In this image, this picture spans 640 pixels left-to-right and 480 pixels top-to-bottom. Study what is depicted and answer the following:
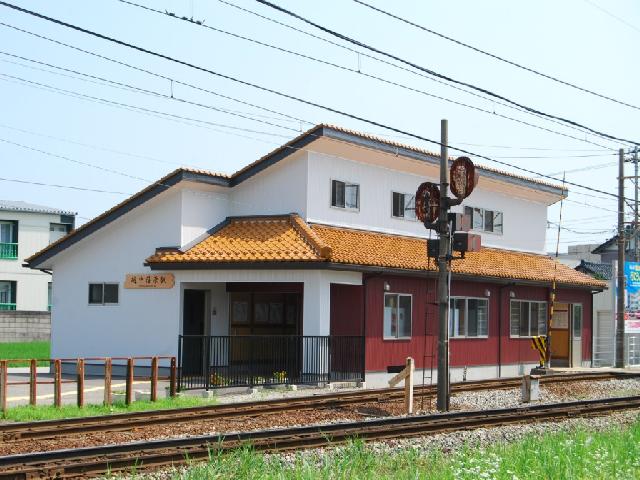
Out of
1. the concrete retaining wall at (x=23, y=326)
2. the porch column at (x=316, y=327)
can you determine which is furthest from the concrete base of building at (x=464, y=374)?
the concrete retaining wall at (x=23, y=326)

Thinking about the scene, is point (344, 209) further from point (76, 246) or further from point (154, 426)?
point (154, 426)

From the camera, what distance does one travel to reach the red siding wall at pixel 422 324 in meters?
28.1

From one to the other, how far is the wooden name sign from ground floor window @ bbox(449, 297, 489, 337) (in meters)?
8.96

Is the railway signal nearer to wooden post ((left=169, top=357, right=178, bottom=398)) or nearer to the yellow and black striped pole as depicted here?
wooden post ((left=169, top=357, right=178, bottom=398))

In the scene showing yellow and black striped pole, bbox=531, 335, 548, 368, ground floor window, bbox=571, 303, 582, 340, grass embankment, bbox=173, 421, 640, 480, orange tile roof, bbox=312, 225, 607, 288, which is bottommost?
grass embankment, bbox=173, 421, 640, 480

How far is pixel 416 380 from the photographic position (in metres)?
28.4

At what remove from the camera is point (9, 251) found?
175 ft

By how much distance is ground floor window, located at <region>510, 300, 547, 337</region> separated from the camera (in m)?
35.4

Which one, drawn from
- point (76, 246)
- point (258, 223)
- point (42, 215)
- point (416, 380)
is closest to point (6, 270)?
point (42, 215)

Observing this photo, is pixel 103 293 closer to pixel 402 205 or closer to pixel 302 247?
pixel 302 247

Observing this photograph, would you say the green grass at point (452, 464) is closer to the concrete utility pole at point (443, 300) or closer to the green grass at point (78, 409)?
the concrete utility pole at point (443, 300)

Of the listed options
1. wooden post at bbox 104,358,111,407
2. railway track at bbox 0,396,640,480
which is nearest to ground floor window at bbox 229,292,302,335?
wooden post at bbox 104,358,111,407

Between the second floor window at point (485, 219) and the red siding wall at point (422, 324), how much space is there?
258cm

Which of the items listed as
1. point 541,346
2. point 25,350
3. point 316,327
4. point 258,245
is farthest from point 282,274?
point 25,350
